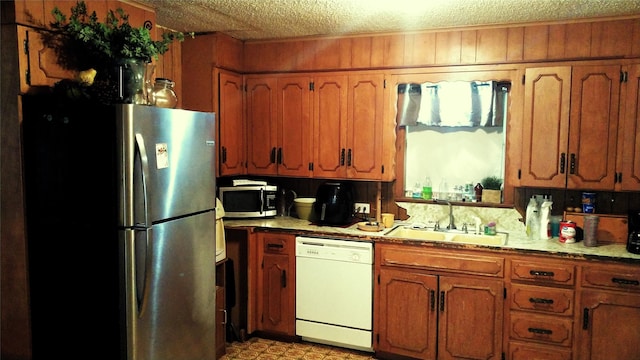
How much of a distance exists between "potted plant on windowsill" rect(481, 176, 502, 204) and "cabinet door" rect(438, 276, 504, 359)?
2.47ft

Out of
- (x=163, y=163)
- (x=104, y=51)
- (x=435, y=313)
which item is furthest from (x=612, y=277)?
(x=104, y=51)

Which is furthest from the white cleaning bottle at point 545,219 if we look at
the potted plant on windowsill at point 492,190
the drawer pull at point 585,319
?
the drawer pull at point 585,319

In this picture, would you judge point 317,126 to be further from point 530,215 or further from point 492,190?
point 530,215

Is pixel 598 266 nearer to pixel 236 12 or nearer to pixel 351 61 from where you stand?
pixel 351 61

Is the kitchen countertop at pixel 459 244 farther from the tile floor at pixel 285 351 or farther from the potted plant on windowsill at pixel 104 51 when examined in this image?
the potted plant on windowsill at pixel 104 51

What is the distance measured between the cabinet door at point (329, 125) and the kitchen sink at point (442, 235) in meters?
0.63

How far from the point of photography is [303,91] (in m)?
3.96

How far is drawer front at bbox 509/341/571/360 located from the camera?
3.09 metres

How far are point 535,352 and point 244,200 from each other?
2.36 meters

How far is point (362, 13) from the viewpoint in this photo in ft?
10.5

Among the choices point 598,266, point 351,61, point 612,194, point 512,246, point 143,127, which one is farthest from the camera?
point 351,61

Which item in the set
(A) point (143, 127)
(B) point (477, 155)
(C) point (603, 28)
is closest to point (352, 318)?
(B) point (477, 155)

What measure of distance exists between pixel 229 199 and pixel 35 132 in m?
1.72

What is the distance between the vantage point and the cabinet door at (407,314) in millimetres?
3373
